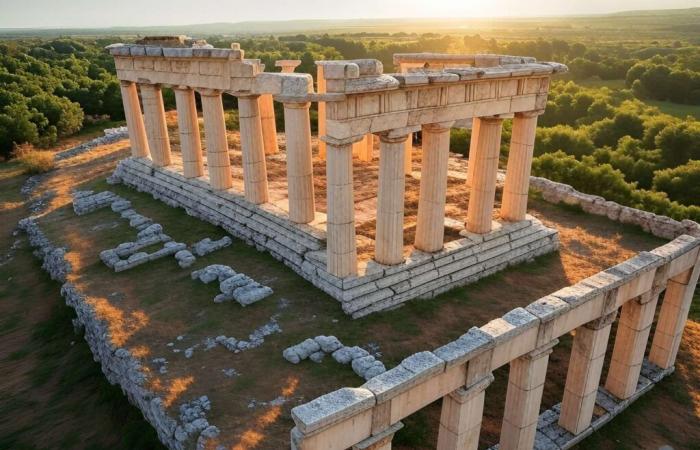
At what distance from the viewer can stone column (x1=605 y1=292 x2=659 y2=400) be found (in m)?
12.3

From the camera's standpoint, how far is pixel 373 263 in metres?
16.0

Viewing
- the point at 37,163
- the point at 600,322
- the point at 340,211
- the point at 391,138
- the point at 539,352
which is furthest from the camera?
the point at 37,163

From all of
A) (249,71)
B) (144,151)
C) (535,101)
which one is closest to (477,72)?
(535,101)

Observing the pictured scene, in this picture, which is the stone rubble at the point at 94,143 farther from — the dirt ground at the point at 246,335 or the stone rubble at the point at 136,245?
the dirt ground at the point at 246,335

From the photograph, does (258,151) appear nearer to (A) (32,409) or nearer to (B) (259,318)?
(B) (259,318)

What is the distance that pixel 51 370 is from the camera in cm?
1471

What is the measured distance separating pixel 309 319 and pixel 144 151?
16.4m

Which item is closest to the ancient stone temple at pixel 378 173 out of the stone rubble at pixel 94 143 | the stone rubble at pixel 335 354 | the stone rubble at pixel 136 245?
the stone rubble at pixel 335 354

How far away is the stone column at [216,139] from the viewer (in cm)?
2048

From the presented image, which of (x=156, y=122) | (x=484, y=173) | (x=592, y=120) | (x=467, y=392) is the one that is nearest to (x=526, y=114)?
(x=484, y=173)

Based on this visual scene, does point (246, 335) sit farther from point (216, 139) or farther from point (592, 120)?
point (592, 120)

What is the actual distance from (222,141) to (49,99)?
27.2 metres

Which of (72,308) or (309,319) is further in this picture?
(72,308)

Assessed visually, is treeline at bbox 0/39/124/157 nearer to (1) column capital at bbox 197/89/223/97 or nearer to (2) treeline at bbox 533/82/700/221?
(1) column capital at bbox 197/89/223/97
